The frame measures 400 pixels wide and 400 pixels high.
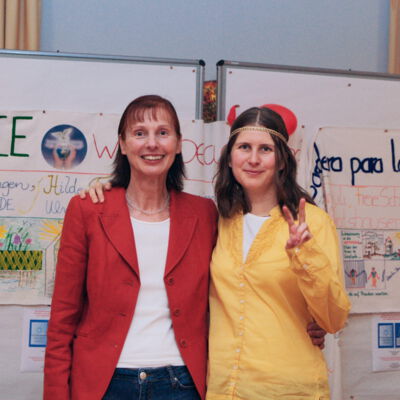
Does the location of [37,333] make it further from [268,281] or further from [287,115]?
[287,115]

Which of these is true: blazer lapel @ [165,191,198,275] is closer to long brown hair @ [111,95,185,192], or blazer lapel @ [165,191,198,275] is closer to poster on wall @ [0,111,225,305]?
long brown hair @ [111,95,185,192]

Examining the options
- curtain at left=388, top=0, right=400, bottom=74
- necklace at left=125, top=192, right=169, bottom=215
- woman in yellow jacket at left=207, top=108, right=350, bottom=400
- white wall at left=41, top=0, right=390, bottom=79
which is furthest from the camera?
curtain at left=388, top=0, right=400, bottom=74

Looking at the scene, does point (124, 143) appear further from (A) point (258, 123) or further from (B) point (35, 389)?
(B) point (35, 389)

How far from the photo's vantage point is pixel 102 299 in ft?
4.56

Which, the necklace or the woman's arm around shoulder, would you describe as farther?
the necklace

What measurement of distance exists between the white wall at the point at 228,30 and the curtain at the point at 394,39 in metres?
0.08

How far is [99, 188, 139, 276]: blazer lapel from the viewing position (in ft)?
4.55

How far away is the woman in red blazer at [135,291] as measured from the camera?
4.43 feet

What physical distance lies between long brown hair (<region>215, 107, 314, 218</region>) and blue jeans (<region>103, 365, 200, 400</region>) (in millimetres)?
479

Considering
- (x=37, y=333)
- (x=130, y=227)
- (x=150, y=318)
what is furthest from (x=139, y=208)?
(x=37, y=333)

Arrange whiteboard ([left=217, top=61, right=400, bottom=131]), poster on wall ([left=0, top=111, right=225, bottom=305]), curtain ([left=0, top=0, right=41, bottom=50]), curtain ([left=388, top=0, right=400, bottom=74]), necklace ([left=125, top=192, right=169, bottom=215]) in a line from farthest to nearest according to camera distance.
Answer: curtain ([left=388, top=0, right=400, bottom=74])
curtain ([left=0, top=0, right=41, bottom=50])
whiteboard ([left=217, top=61, right=400, bottom=131])
poster on wall ([left=0, top=111, right=225, bottom=305])
necklace ([left=125, top=192, right=169, bottom=215])

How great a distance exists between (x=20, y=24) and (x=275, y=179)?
1762 millimetres

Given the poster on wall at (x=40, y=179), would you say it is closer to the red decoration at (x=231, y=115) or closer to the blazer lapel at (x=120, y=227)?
the red decoration at (x=231, y=115)

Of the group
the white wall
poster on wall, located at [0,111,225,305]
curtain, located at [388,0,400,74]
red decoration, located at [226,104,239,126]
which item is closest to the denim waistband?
poster on wall, located at [0,111,225,305]
